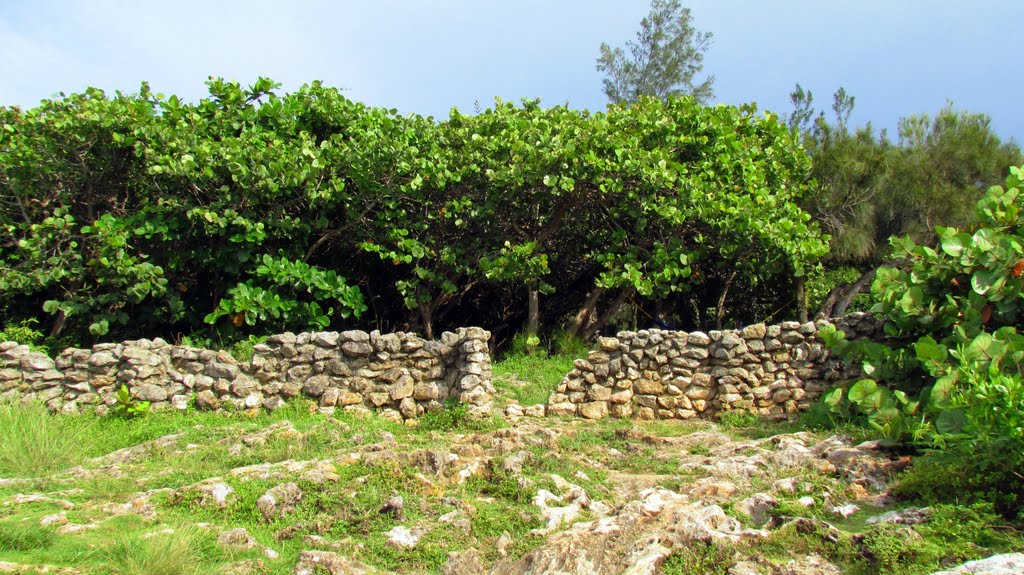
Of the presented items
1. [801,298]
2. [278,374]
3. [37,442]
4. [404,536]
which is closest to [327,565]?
[404,536]

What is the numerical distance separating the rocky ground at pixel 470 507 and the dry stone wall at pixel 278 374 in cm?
102

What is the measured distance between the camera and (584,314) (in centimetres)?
1214

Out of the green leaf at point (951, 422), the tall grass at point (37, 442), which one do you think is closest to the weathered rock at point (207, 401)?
the tall grass at point (37, 442)

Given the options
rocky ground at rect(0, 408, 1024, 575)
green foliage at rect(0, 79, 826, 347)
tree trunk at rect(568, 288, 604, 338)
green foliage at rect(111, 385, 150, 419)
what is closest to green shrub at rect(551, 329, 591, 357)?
tree trunk at rect(568, 288, 604, 338)

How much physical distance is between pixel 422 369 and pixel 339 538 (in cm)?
391

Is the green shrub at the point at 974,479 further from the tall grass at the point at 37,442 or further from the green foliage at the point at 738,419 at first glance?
the tall grass at the point at 37,442

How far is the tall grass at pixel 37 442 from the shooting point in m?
6.62

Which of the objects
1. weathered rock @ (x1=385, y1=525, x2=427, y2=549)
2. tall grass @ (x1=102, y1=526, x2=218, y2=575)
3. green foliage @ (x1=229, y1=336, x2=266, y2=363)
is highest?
green foliage @ (x1=229, y1=336, x2=266, y2=363)

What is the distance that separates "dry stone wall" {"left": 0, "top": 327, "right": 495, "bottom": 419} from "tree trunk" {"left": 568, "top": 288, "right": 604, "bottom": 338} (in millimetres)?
3146

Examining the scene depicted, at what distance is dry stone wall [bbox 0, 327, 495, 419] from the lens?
8820 millimetres

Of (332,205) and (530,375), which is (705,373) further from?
(332,205)

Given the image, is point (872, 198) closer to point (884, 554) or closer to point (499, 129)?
point (499, 129)

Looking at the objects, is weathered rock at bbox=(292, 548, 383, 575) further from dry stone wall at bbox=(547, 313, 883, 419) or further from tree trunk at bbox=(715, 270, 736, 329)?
tree trunk at bbox=(715, 270, 736, 329)

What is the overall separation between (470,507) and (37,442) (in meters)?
3.96
